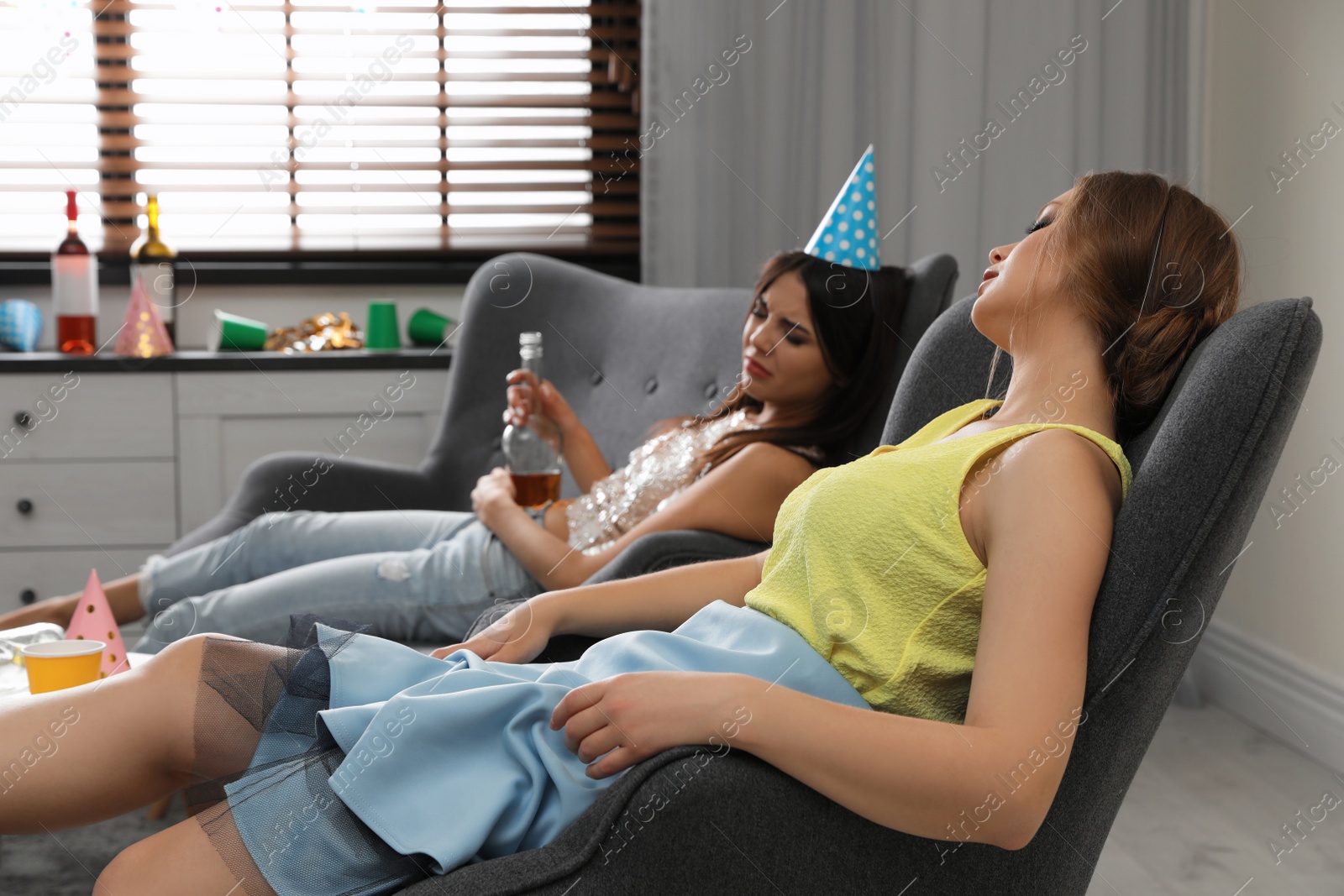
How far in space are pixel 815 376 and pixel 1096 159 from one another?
1.42 metres

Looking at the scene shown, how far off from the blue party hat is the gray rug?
4.20 ft

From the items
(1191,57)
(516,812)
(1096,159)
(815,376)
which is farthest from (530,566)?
(1191,57)

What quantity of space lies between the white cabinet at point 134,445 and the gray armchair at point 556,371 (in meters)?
0.24

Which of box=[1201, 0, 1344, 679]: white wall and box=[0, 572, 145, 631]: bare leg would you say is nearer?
box=[0, 572, 145, 631]: bare leg

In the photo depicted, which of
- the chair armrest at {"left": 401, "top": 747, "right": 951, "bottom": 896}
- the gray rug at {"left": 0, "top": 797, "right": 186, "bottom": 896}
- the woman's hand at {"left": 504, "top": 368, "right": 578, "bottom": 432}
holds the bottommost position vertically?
the gray rug at {"left": 0, "top": 797, "right": 186, "bottom": 896}

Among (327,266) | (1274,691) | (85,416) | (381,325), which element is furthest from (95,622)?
(1274,691)

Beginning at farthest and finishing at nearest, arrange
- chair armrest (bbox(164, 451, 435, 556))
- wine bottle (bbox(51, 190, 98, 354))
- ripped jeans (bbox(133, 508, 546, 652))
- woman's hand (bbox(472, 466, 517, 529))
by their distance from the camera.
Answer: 1. wine bottle (bbox(51, 190, 98, 354))
2. chair armrest (bbox(164, 451, 435, 556))
3. woman's hand (bbox(472, 466, 517, 529))
4. ripped jeans (bbox(133, 508, 546, 652))

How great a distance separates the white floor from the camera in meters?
1.64

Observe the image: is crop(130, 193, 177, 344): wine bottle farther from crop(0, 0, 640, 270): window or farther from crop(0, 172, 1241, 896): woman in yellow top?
crop(0, 172, 1241, 896): woman in yellow top

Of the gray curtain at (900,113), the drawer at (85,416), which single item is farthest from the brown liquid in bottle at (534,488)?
the drawer at (85,416)

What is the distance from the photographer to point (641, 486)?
176 cm

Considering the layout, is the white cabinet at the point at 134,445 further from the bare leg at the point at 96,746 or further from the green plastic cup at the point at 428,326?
the bare leg at the point at 96,746

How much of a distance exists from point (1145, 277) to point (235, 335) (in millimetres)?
2171

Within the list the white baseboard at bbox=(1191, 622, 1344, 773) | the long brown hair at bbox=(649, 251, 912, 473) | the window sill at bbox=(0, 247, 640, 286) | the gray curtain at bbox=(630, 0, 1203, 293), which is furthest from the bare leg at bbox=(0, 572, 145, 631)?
the white baseboard at bbox=(1191, 622, 1344, 773)
